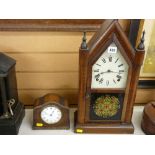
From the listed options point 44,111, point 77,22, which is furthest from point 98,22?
point 44,111

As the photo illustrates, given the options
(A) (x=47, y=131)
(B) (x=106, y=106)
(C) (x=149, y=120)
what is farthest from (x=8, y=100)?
(C) (x=149, y=120)

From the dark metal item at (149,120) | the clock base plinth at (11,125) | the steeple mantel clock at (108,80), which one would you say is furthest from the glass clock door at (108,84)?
the clock base plinth at (11,125)

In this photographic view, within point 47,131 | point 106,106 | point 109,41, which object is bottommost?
point 47,131

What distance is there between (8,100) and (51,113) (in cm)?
18

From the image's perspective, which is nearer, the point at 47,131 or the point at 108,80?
the point at 108,80

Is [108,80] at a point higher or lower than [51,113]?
higher

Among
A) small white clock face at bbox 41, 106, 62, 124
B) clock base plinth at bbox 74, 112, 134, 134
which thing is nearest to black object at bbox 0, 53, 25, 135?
small white clock face at bbox 41, 106, 62, 124

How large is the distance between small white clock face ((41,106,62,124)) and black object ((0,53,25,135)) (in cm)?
12

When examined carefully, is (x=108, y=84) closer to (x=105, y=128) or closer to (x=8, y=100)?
(x=105, y=128)

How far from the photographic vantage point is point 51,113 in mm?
893

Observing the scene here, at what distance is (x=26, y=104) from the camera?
111 cm

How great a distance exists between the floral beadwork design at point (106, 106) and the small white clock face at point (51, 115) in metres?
0.15

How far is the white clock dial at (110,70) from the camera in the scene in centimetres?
77
